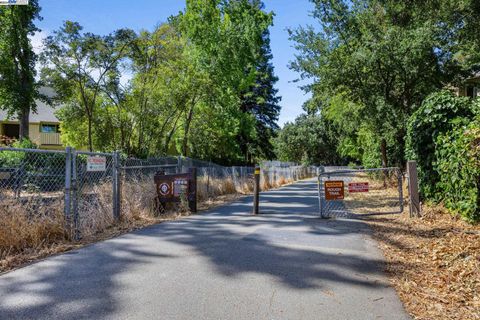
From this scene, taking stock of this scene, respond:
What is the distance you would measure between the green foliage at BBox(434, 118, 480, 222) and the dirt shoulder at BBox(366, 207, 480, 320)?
369 mm

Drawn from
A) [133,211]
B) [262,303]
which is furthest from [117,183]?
[262,303]

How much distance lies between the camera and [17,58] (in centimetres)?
2039

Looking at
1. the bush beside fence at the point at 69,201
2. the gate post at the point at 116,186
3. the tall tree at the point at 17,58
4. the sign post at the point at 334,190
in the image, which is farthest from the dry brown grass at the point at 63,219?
the tall tree at the point at 17,58

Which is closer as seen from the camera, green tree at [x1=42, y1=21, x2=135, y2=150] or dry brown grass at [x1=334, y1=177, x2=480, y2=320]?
dry brown grass at [x1=334, y1=177, x2=480, y2=320]

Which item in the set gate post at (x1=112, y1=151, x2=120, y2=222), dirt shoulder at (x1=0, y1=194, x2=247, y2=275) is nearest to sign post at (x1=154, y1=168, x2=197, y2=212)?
dirt shoulder at (x1=0, y1=194, x2=247, y2=275)

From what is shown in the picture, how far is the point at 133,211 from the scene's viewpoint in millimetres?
9242

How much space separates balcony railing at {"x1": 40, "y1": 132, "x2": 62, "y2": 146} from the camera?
3675 cm

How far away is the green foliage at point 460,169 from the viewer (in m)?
6.96

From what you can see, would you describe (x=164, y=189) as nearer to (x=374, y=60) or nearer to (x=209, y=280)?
(x=209, y=280)

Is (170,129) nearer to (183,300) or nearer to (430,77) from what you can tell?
(430,77)

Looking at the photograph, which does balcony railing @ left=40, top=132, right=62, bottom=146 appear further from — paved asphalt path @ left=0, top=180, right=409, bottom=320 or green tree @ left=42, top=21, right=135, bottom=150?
paved asphalt path @ left=0, top=180, right=409, bottom=320

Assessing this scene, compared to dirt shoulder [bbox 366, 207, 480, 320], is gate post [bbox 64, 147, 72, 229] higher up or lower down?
higher up

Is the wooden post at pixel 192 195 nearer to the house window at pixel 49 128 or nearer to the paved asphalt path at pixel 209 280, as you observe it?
the paved asphalt path at pixel 209 280

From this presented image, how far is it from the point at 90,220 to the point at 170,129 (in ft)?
56.3
